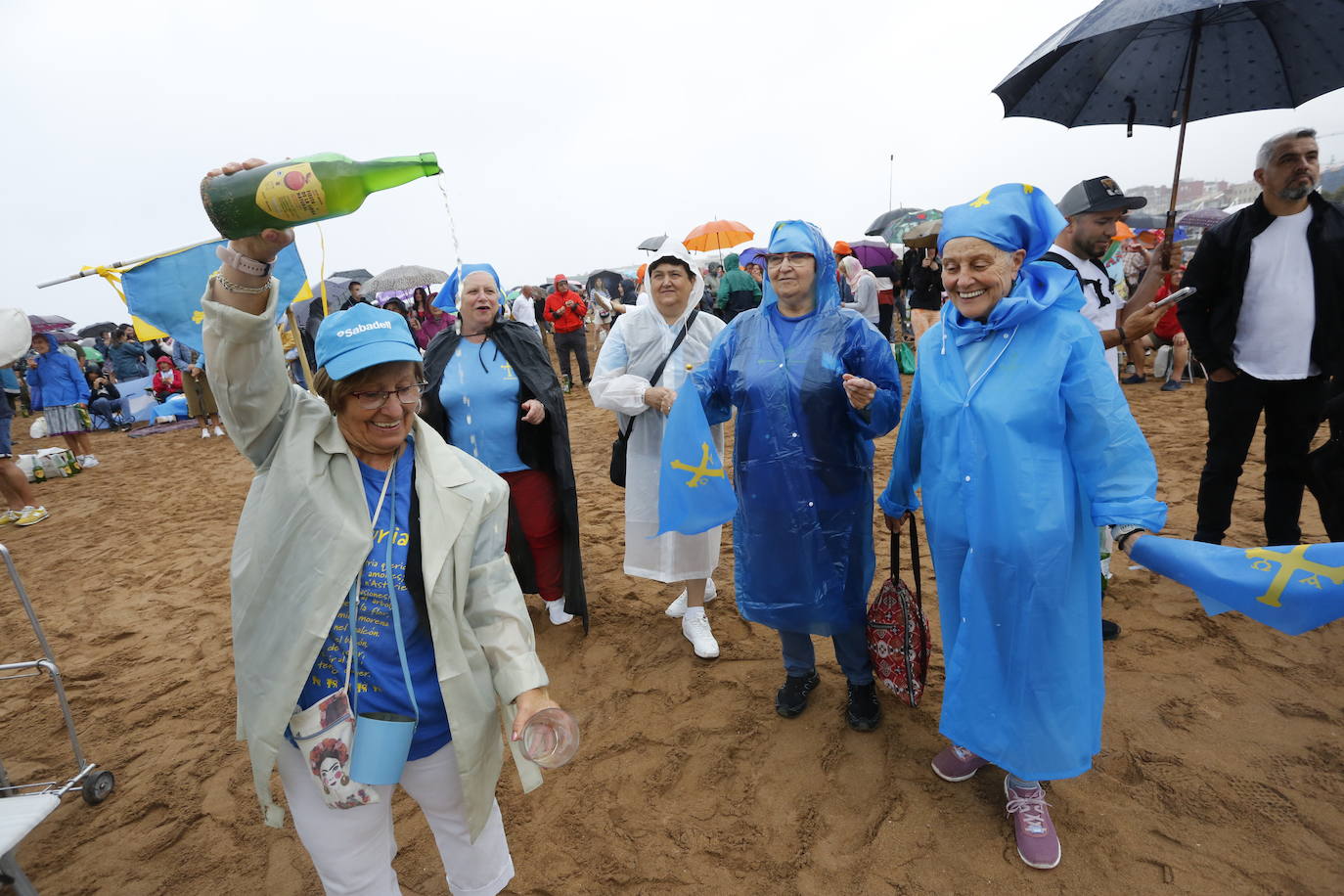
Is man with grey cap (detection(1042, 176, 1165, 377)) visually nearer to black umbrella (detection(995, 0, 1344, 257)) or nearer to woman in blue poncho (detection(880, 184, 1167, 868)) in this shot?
black umbrella (detection(995, 0, 1344, 257))

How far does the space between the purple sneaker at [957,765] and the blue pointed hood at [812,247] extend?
74.1 inches

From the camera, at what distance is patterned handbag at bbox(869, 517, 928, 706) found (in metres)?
2.67

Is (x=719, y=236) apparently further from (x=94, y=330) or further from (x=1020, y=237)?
(x=94, y=330)

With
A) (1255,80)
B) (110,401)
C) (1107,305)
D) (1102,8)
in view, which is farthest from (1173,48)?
(110,401)

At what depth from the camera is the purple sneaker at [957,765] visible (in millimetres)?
2633

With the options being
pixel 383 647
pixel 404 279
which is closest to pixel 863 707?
pixel 383 647

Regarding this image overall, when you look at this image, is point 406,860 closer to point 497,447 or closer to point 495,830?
point 495,830

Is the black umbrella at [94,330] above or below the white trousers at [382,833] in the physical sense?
above

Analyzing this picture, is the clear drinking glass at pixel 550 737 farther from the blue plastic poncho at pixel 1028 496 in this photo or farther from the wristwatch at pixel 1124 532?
the wristwatch at pixel 1124 532

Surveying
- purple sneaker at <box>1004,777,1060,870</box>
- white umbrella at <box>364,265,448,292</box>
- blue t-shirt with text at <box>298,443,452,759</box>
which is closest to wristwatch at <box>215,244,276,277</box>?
blue t-shirt with text at <box>298,443,452,759</box>

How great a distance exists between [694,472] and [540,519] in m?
1.28

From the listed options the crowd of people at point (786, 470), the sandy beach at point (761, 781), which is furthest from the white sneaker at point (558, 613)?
the crowd of people at point (786, 470)

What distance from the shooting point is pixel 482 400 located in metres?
3.50

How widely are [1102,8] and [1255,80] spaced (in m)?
1.02
